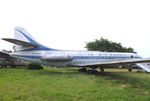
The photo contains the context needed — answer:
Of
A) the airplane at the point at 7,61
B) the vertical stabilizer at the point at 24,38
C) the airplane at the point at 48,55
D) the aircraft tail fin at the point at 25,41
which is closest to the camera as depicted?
the airplane at the point at 48,55

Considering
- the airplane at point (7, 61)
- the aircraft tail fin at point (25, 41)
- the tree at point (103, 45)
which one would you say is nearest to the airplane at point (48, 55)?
the aircraft tail fin at point (25, 41)

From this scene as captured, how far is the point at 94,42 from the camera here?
202 ft

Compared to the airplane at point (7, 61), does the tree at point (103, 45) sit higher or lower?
higher

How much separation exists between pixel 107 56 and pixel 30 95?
19197 mm

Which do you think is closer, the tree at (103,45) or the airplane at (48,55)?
the airplane at (48,55)

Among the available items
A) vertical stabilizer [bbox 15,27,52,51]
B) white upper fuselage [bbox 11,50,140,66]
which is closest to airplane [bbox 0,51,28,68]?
vertical stabilizer [bbox 15,27,52,51]

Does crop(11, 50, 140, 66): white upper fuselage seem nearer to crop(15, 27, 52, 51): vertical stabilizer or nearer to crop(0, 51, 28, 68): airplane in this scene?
crop(15, 27, 52, 51): vertical stabilizer

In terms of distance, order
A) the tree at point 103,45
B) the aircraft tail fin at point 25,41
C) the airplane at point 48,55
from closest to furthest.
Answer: the airplane at point 48,55 → the aircraft tail fin at point 25,41 → the tree at point 103,45

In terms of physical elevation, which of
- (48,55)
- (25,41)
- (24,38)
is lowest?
(48,55)

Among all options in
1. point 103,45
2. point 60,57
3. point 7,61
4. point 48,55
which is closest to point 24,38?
point 48,55

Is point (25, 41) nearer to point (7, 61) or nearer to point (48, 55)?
point (48, 55)

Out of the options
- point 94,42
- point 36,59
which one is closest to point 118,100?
point 36,59

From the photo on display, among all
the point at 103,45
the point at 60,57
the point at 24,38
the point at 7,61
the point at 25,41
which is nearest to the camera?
the point at 60,57

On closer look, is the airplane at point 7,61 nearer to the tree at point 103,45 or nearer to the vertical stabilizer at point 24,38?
the vertical stabilizer at point 24,38
